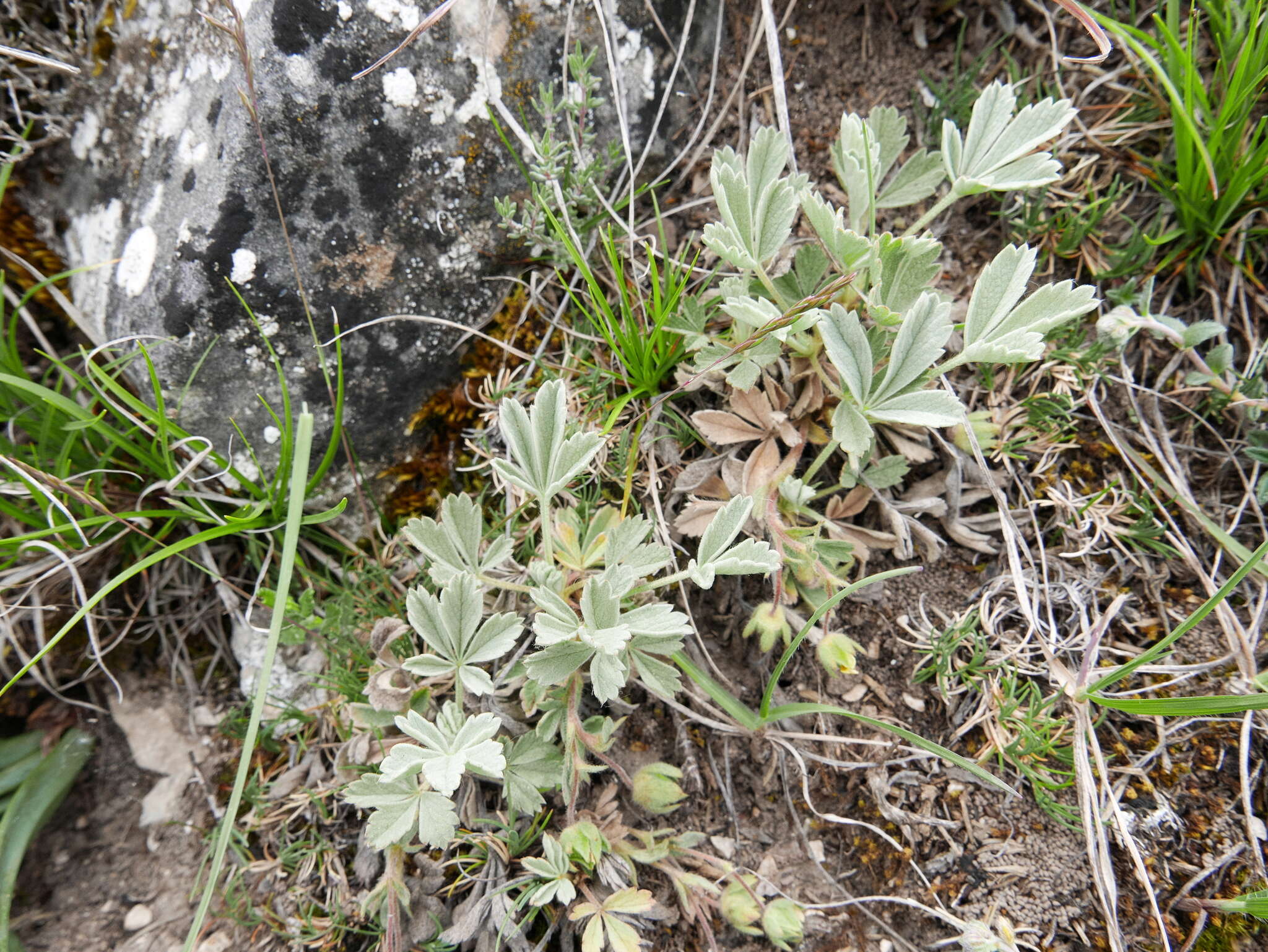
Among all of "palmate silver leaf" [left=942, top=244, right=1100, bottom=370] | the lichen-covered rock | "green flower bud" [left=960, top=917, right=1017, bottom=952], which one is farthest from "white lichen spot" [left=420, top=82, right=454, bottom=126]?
"green flower bud" [left=960, top=917, right=1017, bottom=952]

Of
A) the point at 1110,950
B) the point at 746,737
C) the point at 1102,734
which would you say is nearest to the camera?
the point at 1110,950

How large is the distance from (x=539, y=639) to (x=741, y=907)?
826mm

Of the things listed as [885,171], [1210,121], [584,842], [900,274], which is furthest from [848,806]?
[1210,121]

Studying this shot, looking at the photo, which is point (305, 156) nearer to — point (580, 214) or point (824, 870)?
point (580, 214)

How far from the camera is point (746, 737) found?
6.57ft

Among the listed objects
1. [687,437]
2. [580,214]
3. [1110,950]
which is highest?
[580,214]

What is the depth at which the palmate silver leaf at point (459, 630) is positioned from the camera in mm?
1671

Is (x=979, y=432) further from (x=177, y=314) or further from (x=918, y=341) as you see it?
(x=177, y=314)

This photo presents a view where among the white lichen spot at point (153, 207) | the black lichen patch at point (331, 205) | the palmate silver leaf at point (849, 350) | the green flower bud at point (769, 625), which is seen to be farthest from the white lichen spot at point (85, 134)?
the green flower bud at point (769, 625)

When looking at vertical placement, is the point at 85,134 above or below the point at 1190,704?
above

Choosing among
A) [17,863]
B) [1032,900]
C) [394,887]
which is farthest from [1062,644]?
[17,863]

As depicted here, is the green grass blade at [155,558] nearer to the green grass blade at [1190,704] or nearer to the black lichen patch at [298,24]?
the black lichen patch at [298,24]

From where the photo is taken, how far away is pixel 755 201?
182 cm

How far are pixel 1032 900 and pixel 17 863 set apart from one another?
269 centimetres
